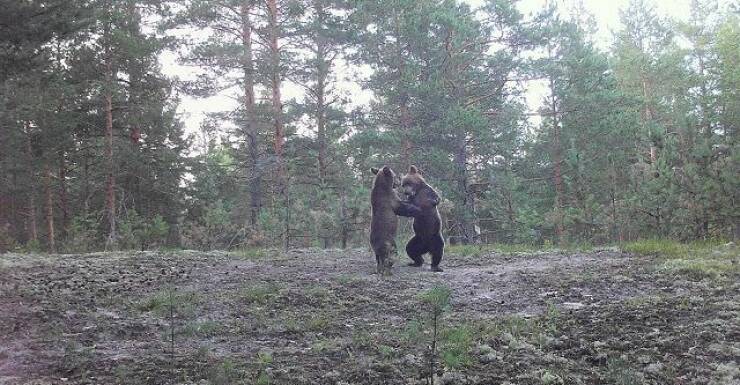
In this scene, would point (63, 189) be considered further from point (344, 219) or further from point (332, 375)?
point (332, 375)

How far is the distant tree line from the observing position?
18.5 meters

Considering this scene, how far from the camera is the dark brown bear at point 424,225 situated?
1009 cm

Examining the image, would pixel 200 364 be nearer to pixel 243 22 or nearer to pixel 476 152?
pixel 476 152

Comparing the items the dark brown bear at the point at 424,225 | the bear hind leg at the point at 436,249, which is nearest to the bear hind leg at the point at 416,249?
the dark brown bear at the point at 424,225

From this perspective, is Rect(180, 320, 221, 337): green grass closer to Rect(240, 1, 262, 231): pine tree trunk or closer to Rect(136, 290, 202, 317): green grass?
Rect(136, 290, 202, 317): green grass

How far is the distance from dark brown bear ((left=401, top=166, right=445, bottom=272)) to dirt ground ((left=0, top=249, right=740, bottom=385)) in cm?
101

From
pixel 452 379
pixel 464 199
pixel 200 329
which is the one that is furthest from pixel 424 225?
pixel 464 199

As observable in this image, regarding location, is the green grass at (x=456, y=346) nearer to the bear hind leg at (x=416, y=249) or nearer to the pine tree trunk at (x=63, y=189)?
the bear hind leg at (x=416, y=249)

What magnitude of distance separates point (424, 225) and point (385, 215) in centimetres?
83

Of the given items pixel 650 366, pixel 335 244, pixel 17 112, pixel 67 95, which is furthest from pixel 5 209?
pixel 650 366

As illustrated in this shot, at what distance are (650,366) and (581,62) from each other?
70.3 feet

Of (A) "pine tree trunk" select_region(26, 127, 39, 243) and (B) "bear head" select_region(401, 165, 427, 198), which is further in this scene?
(A) "pine tree trunk" select_region(26, 127, 39, 243)

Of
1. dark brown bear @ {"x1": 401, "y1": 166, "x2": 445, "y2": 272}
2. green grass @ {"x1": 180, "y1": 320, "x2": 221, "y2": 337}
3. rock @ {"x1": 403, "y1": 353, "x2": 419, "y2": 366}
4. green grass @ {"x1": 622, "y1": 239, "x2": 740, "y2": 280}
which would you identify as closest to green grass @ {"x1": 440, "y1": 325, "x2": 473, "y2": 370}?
rock @ {"x1": 403, "y1": 353, "x2": 419, "y2": 366}

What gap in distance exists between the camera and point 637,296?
6.43 meters
